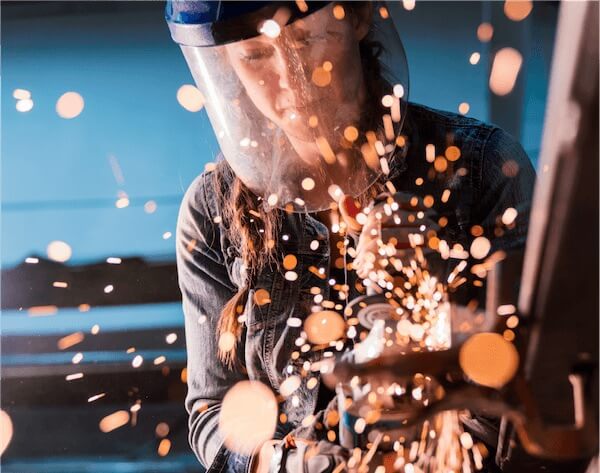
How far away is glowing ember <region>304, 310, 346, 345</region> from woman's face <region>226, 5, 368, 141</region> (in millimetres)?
281

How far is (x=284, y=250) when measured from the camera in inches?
45.4

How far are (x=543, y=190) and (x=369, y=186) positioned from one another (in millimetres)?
515

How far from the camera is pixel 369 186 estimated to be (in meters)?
1.07

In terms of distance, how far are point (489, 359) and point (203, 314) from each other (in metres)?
0.63

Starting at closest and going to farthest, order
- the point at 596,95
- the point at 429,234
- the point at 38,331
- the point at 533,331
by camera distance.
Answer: the point at 596,95, the point at 533,331, the point at 429,234, the point at 38,331

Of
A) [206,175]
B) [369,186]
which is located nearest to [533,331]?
[369,186]

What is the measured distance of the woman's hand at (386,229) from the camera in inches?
35.6

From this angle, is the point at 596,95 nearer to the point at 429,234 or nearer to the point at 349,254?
the point at 429,234

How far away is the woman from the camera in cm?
99

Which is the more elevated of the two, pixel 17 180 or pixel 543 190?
pixel 543 190

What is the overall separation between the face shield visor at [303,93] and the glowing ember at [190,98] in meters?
0.04

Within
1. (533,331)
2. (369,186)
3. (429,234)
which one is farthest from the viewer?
(369,186)

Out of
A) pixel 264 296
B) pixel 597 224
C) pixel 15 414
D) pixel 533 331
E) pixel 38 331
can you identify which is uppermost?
pixel 597 224

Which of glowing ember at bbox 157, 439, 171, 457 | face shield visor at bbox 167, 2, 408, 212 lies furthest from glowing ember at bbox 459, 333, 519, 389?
glowing ember at bbox 157, 439, 171, 457
